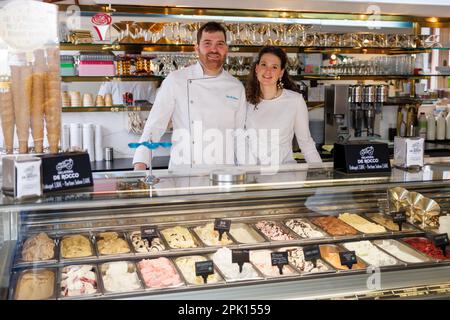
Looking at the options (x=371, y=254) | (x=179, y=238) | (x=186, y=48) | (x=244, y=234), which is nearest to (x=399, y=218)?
(x=371, y=254)

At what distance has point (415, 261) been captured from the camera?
2512 mm

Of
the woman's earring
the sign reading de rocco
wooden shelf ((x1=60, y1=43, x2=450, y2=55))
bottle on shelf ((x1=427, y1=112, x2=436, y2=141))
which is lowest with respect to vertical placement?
the sign reading de rocco

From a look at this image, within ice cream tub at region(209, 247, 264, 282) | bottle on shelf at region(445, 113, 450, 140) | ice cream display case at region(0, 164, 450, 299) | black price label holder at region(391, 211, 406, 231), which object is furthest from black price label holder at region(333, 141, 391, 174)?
bottle on shelf at region(445, 113, 450, 140)

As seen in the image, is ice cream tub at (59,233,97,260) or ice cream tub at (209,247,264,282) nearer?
ice cream tub at (209,247,264,282)

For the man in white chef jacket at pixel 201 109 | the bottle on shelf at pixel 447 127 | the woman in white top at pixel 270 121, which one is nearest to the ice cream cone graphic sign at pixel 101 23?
the man in white chef jacket at pixel 201 109

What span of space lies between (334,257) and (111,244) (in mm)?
1085

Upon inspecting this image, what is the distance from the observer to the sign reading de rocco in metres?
2.18

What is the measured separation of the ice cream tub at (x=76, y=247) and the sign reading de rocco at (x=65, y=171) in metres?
0.33

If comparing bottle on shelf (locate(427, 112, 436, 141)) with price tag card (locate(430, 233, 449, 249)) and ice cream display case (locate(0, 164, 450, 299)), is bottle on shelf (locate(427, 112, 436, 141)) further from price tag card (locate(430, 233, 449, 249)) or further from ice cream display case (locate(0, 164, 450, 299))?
price tag card (locate(430, 233, 449, 249))

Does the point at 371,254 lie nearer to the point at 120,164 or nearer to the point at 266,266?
the point at 266,266

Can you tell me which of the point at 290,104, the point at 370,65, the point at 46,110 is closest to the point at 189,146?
the point at 290,104

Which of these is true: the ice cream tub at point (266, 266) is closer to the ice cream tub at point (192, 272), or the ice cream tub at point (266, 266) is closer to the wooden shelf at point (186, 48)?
the ice cream tub at point (192, 272)

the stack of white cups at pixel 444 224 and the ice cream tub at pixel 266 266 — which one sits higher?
the stack of white cups at pixel 444 224

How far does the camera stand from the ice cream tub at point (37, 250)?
91.3 inches
